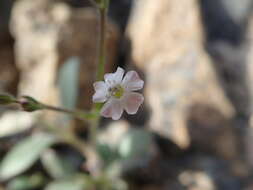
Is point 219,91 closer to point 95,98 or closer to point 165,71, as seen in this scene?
point 165,71

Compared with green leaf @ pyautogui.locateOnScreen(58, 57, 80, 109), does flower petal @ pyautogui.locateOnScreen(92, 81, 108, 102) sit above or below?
above

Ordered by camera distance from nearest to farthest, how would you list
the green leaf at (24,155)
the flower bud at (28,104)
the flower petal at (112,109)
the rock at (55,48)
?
the flower petal at (112,109) → the flower bud at (28,104) → the green leaf at (24,155) → the rock at (55,48)

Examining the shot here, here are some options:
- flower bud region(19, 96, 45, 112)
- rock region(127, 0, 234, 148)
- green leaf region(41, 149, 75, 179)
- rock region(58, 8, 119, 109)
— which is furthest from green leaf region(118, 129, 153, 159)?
flower bud region(19, 96, 45, 112)

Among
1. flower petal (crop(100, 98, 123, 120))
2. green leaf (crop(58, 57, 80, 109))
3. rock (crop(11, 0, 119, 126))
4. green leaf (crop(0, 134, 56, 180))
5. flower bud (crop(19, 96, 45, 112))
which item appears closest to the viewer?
flower petal (crop(100, 98, 123, 120))

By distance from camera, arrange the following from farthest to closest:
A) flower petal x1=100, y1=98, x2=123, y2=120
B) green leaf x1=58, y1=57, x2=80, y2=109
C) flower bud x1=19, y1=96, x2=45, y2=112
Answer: green leaf x1=58, y1=57, x2=80, y2=109
flower bud x1=19, y1=96, x2=45, y2=112
flower petal x1=100, y1=98, x2=123, y2=120

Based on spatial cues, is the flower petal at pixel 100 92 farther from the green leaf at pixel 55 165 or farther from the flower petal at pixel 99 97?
the green leaf at pixel 55 165

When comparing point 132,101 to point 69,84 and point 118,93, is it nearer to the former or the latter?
point 118,93

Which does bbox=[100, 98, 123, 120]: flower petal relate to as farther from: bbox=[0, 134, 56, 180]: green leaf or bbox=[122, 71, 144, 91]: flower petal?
bbox=[0, 134, 56, 180]: green leaf

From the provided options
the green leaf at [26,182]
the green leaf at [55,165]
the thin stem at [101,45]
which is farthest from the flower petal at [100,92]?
the green leaf at [26,182]
